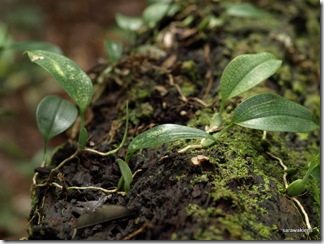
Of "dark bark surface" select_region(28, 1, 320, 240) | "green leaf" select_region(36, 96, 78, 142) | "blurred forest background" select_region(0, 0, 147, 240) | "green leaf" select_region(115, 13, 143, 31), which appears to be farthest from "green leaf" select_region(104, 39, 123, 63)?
"blurred forest background" select_region(0, 0, 147, 240)

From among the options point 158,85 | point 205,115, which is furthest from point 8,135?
point 205,115

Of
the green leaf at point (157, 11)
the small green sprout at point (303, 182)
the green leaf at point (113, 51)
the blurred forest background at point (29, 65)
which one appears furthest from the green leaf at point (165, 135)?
the blurred forest background at point (29, 65)

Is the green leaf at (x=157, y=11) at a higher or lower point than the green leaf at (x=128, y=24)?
higher

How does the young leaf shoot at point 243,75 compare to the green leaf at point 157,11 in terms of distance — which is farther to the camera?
the green leaf at point 157,11

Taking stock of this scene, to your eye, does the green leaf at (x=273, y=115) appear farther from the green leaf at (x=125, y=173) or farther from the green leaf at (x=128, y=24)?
the green leaf at (x=128, y=24)

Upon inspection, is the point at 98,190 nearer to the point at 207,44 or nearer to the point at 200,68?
the point at 200,68

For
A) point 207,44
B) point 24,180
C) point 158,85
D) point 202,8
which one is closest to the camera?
point 158,85

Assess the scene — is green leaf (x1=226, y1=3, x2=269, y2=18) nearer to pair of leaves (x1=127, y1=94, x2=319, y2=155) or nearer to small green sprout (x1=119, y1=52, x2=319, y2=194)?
small green sprout (x1=119, y1=52, x2=319, y2=194)
